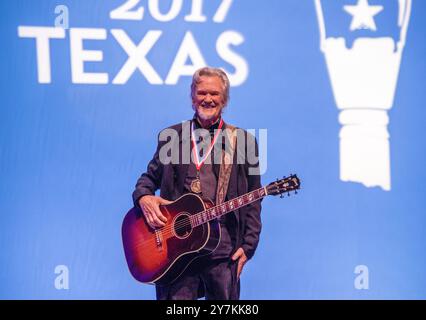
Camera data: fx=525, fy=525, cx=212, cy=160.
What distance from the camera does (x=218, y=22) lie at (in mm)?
3068

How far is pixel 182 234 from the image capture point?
108 inches

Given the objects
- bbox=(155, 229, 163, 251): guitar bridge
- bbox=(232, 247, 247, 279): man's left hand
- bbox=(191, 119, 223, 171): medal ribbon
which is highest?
bbox=(191, 119, 223, 171): medal ribbon

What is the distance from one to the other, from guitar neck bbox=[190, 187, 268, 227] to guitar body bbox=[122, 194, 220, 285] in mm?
25

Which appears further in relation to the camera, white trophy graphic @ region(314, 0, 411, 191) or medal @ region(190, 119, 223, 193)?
white trophy graphic @ region(314, 0, 411, 191)

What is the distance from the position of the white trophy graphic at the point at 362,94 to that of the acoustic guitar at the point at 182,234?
50 cm

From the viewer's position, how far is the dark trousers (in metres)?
2.76

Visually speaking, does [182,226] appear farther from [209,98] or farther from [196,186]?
[209,98]

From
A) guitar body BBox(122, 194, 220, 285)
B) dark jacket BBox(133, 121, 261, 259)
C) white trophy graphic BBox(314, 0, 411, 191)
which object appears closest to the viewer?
guitar body BBox(122, 194, 220, 285)

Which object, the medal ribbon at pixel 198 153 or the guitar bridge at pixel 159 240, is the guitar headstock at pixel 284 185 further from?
the guitar bridge at pixel 159 240

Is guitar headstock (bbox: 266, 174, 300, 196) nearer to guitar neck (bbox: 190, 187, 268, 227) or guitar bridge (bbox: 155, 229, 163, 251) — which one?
guitar neck (bbox: 190, 187, 268, 227)

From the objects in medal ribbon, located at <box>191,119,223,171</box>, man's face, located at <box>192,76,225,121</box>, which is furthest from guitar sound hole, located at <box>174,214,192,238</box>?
man's face, located at <box>192,76,225,121</box>

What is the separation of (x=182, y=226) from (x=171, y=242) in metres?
0.10

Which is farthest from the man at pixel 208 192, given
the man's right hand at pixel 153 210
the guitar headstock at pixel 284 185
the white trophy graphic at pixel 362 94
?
the white trophy graphic at pixel 362 94

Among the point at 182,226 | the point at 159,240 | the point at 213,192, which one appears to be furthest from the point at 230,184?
the point at 159,240
